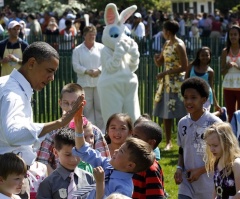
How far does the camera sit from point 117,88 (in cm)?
1295

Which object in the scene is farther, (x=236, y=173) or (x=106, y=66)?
(x=106, y=66)

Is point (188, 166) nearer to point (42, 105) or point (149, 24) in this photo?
point (42, 105)

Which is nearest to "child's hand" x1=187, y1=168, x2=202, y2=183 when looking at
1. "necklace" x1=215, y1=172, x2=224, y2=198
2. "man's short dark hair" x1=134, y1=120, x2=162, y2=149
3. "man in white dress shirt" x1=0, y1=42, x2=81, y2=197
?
"necklace" x1=215, y1=172, x2=224, y2=198

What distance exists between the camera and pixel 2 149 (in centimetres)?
604

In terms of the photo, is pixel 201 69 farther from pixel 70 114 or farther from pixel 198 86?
pixel 70 114

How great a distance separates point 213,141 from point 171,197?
317 centimetres

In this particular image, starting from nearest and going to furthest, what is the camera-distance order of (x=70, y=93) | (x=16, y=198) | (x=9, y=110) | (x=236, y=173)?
(x=9, y=110) → (x=16, y=198) → (x=236, y=173) → (x=70, y=93)

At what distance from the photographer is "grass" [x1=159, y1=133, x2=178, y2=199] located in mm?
10789

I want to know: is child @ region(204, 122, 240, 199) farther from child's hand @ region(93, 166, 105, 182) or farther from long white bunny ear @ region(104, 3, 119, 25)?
long white bunny ear @ region(104, 3, 119, 25)

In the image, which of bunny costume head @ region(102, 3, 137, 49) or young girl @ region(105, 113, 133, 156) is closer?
young girl @ region(105, 113, 133, 156)

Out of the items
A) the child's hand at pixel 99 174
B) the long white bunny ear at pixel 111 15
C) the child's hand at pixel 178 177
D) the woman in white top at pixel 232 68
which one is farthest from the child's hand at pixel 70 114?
the woman in white top at pixel 232 68

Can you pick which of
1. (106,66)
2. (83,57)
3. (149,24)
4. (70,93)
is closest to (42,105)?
(83,57)

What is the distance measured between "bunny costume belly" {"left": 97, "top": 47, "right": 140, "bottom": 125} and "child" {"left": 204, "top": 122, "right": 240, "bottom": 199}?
→ 554cm

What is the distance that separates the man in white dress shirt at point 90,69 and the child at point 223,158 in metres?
7.16
